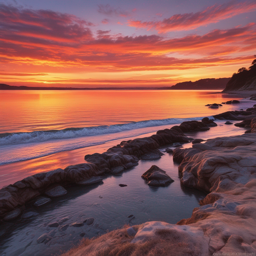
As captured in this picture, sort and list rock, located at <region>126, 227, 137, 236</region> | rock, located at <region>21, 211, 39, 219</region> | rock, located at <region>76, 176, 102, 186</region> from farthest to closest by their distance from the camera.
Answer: rock, located at <region>76, 176, 102, 186</region> → rock, located at <region>21, 211, 39, 219</region> → rock, located at <region>126, 227, 137, 236</region>

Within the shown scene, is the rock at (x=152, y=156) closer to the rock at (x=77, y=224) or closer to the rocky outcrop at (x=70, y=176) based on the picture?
the rocky outcrop at (x=70, y=176)

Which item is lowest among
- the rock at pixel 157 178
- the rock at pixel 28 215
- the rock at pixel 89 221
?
the rock at pixel 157 178

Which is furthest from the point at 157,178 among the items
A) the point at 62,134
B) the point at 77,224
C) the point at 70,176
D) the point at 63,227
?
the point at 62,134

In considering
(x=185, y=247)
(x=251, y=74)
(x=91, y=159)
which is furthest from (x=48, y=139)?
(x=251, y=74)

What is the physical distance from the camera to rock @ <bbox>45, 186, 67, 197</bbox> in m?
7.94

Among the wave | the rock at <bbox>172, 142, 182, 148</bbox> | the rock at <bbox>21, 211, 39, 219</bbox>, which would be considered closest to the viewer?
the rock at <bbox>21, 211, 39, 219</bbox>

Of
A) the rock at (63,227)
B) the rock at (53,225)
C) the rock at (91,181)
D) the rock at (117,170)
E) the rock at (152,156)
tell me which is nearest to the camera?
the rock at (63,227)

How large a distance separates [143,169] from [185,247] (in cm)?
790

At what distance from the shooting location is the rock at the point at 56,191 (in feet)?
26.1

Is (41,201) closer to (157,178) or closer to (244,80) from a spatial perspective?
(157,178)

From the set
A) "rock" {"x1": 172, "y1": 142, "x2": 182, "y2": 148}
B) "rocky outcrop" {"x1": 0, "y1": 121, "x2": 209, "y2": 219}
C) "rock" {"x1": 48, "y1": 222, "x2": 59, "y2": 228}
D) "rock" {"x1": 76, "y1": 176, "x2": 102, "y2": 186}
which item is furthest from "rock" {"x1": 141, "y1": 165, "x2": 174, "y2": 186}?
"rock" {"x1": 172, "y1": 142, "x2": 182, "y2": 148}

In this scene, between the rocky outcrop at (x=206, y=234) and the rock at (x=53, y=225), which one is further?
the rock at (x=53, y=225)

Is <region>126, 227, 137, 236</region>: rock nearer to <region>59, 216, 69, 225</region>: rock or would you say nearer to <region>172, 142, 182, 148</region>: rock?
<region>59, 216, 69, 225</region>: rock

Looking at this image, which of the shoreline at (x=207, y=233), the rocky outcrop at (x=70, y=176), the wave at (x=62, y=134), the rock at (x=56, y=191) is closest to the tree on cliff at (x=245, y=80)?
the wave at (x=62, y=134)
